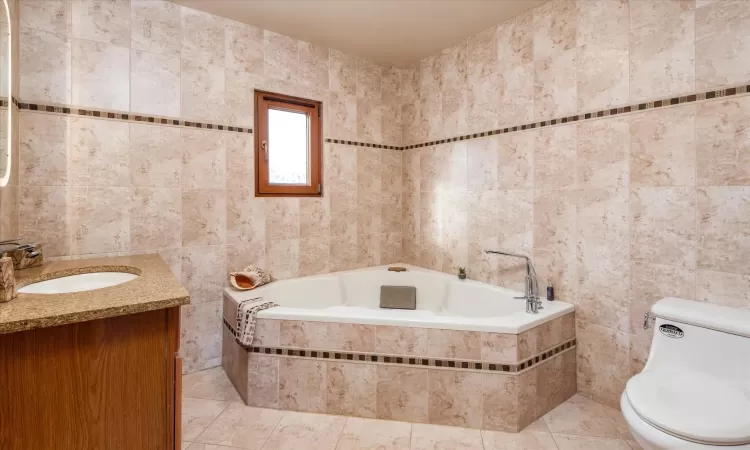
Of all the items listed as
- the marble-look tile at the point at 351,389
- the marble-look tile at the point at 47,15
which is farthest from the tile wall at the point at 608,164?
the marble-look tile at the point at 47,15

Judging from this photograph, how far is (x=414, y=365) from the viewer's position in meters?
1.97

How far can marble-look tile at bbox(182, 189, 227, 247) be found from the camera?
2463 millimetres

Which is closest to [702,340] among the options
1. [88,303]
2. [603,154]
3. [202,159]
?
[603,154]

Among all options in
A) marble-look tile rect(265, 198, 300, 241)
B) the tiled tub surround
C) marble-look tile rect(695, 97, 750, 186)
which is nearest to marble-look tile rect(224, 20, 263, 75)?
marble-look tile rect(265, 198, 300, 241)

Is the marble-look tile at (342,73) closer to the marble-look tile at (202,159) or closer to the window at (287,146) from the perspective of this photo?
the window at (287,146)

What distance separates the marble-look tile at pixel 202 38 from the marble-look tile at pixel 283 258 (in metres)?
1.33

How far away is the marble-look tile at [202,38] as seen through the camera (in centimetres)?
243

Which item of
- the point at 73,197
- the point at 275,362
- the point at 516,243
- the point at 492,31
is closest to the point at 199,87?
the point at 73,197

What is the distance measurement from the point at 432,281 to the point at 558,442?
1.42m

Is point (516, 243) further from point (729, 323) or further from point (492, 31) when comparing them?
point (492, 31)

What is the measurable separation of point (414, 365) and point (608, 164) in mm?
1555

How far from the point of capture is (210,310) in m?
2.58

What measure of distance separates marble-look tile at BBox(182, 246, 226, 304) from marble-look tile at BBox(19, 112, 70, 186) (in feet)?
2.61

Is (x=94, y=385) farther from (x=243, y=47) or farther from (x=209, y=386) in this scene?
(x=243, y=47)
